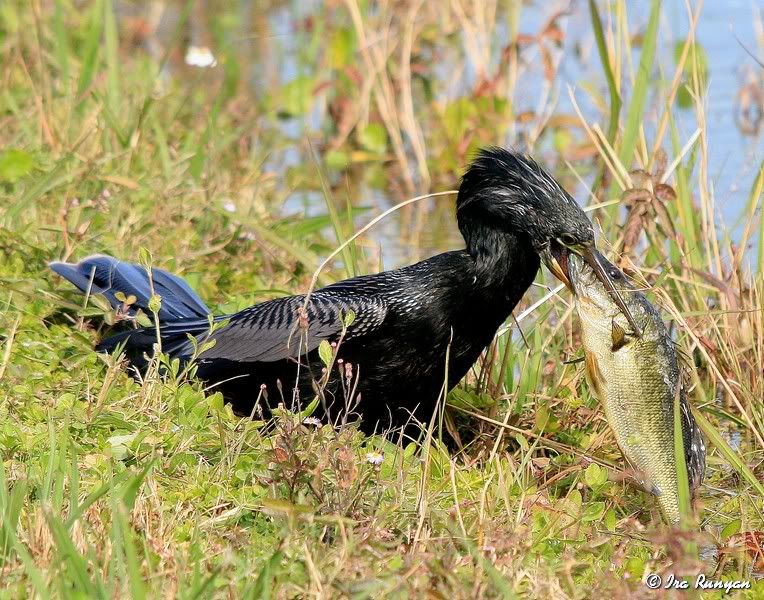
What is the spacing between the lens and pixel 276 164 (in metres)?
7.59

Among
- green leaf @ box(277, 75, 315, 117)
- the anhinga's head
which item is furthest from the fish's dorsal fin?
green leaf @ box(277, 75, 315, 117)

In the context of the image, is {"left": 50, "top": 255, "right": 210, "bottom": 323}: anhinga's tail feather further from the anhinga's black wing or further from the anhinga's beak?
the anhinga's beak

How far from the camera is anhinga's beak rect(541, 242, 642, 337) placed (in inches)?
126

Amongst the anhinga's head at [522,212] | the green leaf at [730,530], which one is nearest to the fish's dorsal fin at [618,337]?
the anhinga's head at [522,212]

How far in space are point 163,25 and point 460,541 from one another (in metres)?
7.80

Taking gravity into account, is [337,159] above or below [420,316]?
below

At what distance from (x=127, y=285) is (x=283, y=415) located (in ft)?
4.42

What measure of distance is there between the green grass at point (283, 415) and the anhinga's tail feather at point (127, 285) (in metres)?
0.10

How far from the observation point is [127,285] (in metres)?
4.14

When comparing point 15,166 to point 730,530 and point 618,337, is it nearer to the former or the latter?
point 618,337
